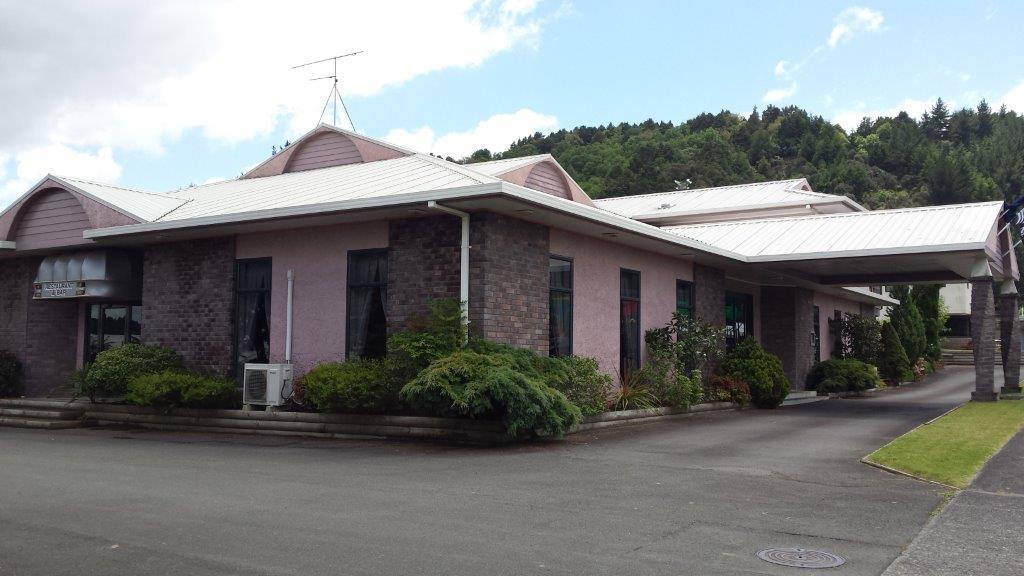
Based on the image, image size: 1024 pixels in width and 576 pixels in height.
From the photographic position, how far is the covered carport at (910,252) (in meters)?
17.6

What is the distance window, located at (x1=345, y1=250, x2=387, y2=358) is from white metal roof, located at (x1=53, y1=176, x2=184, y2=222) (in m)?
4.60

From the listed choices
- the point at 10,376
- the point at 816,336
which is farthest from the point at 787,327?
the point at 10,376

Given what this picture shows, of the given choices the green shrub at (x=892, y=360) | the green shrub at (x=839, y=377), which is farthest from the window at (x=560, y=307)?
the green shrub at (x=892, y=360)

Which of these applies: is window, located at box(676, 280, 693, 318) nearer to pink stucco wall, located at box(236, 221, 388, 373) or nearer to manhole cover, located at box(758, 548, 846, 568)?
pink stucco wall, located at box(236, 221, 388, 373)

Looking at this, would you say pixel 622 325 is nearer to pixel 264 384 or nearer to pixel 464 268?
pixel 464 268

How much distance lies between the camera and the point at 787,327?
2458 cm

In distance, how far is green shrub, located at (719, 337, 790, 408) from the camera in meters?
19.1

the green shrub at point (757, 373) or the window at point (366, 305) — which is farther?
the green shrub at point (757, 373)

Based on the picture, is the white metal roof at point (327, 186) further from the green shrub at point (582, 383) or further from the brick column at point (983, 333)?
the brick column at point (983, 333)

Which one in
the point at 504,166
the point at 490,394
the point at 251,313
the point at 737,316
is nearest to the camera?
the point at 490,394

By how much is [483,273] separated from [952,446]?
263 inches

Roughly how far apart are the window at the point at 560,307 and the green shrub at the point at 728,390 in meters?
4.85

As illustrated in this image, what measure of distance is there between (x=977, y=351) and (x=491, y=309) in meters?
11.8

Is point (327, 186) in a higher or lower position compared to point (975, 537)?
higher
